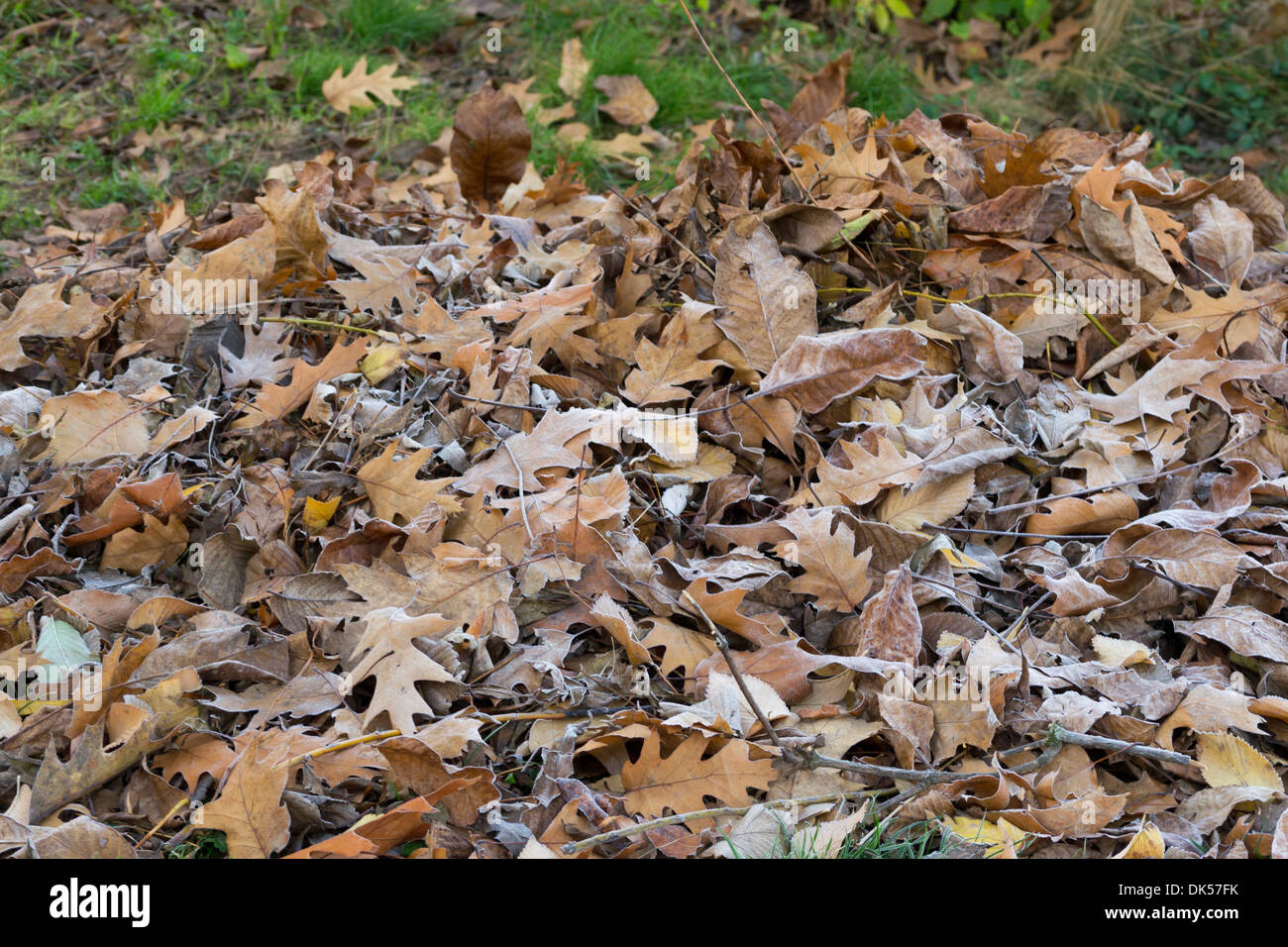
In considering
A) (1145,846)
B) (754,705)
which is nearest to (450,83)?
(754,705)

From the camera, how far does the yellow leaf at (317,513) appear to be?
2080 millimetres

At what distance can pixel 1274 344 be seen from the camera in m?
2.63

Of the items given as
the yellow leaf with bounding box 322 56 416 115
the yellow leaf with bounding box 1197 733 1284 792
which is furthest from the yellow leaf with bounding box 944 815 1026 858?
the yellow leaf with bounding box 322 56 416 115

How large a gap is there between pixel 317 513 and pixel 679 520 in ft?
2.37

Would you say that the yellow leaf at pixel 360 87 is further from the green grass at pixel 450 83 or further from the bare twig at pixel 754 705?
the bare twig at pixel 754 705

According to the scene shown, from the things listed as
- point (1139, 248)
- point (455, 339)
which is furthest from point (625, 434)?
point (1139, 248)

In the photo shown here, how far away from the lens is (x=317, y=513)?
2.09 metres

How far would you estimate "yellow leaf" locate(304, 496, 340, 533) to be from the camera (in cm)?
208

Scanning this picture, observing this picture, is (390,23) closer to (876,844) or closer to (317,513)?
(317,513)

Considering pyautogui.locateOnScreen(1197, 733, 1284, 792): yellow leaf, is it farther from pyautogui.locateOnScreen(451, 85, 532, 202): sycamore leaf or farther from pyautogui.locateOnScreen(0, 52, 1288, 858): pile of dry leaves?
pyautogui.locateOnScreen(451, 85, 532, 202): sycamore leaf

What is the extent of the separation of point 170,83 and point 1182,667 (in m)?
4.92

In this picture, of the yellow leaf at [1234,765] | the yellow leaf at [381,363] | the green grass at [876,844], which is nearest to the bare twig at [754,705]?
the green grass at [876,844]

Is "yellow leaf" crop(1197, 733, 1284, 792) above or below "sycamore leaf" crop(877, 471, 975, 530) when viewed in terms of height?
below
